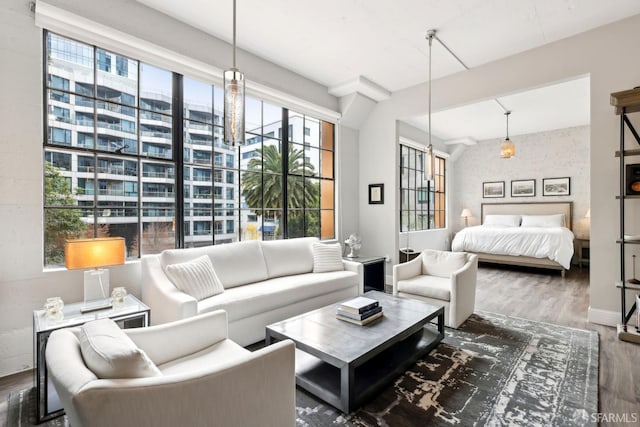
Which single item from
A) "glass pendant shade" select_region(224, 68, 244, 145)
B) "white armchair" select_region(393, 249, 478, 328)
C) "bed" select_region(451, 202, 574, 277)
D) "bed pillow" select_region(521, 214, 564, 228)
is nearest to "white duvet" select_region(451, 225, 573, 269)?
"bed" select_region(451, 202, 574, 277)

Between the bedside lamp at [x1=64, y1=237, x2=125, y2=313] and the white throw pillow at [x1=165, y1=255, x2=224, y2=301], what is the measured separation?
1.44ft

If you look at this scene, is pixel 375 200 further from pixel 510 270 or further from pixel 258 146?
pixel 510 270

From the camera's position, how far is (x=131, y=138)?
290 centimetres

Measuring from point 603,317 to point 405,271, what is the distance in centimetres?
200

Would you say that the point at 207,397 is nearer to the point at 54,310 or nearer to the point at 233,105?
the point at 233,105

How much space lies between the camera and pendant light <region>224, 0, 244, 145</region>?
1.72 metres

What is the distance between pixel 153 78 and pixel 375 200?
3436 millimetres

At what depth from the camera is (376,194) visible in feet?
16.4

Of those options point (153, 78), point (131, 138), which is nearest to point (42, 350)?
point (131, 138)

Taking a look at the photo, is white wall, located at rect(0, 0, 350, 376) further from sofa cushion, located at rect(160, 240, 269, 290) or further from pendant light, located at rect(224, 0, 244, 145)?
pendant light, located at rect(224, 0, 244, 145)

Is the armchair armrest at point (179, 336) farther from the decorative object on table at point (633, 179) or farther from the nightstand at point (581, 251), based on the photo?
the nightstand at point (581, 251)

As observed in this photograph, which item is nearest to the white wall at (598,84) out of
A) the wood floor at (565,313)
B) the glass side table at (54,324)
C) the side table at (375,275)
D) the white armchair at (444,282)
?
the wood floor at (565,313)

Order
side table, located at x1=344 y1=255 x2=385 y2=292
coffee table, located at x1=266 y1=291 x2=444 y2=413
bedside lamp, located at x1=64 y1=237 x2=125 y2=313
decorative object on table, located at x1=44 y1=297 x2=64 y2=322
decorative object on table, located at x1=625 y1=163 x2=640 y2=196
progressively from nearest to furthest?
coffee table, located at x1=266 y1=291 x2=444 y2=413, decorative object on table, located at x1=44 y1=297 x2=64 y2=322, bedside lamp, located at x1=64 y1=237 x2=125 y2=313, decorative object on table, located at x1=625 y1=163 x2=640 y2=196, side table, located at x1=344 y1=255 x2=385 y2=292

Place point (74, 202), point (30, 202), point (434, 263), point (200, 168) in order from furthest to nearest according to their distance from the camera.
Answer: point (434, 263), point (200, 168), point (74, 202), point (30, 202)
